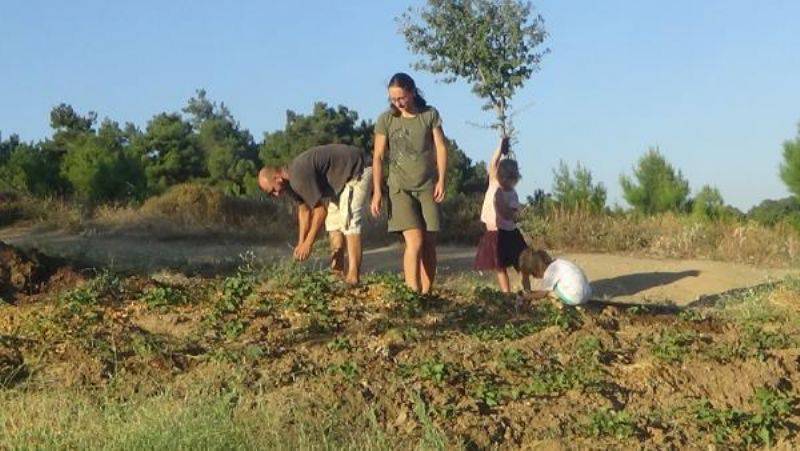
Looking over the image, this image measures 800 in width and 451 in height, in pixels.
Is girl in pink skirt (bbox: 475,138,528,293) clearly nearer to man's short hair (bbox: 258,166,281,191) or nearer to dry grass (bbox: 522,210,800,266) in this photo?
man's short hair (bbox: 258,166,281,191)

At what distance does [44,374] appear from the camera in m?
5.52

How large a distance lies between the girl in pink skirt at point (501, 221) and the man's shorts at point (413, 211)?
5.97 ft

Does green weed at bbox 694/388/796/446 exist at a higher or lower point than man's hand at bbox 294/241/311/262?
lower

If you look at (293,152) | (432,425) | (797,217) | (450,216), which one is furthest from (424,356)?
(293,152)

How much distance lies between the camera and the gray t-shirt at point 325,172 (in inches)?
358

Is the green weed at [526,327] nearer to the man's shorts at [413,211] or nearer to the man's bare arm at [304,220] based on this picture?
the man's shorts at [413,211]

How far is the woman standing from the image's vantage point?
26.8ft

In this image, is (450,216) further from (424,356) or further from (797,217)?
(424,356)

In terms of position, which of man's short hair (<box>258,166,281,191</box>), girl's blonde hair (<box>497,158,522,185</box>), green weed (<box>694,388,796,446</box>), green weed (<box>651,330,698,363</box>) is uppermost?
girl's blonde hair (<box>497,158,522,185</box>)

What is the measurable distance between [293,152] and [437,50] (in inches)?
698

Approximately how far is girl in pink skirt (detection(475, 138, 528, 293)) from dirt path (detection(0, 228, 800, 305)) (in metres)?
1.49

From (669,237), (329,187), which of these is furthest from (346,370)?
(669,237)

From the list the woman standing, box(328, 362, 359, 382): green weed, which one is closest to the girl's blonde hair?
the woman standing

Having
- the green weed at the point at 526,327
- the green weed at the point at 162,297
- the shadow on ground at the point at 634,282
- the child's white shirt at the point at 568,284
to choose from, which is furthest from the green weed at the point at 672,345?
the shadow on ground at the point at 634,282
